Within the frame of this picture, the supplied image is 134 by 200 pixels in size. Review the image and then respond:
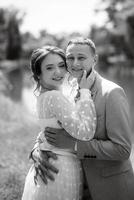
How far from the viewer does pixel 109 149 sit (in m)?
3.06

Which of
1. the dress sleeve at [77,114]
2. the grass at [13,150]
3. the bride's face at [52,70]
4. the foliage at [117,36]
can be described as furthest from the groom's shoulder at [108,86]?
the foliage at [117,36]

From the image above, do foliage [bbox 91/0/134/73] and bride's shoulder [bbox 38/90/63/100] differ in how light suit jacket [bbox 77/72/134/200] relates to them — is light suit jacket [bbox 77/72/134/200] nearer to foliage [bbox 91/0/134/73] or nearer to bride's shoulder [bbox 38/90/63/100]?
bride's shoulder [bbox 38/90/63/100]

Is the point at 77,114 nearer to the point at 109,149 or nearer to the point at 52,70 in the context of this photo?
the point at 109,149

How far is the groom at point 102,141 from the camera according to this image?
3.04m

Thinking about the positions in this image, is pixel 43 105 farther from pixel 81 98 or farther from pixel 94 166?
pixel 94 166

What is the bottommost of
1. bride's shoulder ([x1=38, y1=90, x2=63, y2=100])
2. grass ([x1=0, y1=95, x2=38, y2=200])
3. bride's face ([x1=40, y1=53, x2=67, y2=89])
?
grass ([x1=0, y1=95, x2=38, y2=200])

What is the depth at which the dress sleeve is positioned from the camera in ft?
9.82

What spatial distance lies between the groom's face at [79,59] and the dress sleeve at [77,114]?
9.3 inches

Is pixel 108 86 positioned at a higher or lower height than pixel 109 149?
higher

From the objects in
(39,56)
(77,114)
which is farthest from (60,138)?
(39,56)

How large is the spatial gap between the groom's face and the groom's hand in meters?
0.48

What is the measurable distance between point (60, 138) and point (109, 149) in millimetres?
408

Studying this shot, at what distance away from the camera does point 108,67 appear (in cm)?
5575

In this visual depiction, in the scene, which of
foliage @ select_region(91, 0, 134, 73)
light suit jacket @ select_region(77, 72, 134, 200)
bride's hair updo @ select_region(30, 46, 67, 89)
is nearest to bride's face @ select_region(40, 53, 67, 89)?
bride's hair updo @ select_region(30, 46, 67, 89)
